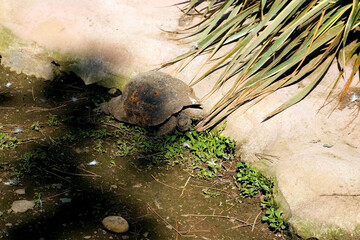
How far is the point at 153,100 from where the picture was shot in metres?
4.21

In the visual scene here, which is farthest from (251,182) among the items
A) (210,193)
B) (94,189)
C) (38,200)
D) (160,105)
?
(38,200)

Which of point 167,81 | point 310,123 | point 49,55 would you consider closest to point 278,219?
point 310,123

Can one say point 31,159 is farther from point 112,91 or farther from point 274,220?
point 274,220

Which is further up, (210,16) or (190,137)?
(210,16)

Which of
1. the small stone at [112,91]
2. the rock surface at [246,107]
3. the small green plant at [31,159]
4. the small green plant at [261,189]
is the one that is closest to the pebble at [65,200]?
the small green plant at [31,159]

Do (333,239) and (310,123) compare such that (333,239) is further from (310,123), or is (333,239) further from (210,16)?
(210,16)

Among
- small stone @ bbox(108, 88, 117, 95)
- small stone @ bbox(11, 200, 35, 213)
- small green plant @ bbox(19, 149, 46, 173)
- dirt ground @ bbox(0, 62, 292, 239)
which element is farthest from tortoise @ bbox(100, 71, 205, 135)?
small stone @ bbox(11, 200, 35, 213)

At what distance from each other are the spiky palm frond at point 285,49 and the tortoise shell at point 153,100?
266 mm

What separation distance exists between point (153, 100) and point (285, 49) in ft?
4.22

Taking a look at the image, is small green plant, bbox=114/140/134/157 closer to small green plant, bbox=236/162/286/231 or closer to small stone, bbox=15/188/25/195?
small stone, bbox=15/188/25/195

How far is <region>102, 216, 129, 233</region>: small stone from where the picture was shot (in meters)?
3.04

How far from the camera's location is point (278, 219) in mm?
3230

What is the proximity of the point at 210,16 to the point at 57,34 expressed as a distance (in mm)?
1726

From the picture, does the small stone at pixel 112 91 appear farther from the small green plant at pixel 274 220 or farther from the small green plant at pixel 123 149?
the small green plant at pixel 274 220
